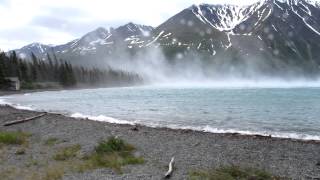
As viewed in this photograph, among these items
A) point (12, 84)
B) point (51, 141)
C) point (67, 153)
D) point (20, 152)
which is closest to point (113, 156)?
point (67, 153)

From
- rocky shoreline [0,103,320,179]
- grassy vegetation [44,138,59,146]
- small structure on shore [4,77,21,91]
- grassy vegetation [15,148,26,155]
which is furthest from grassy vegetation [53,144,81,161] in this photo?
small structure on shore [4,77,21,91]

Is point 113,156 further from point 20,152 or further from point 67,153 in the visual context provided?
point 20,152

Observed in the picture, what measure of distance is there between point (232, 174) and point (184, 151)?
7.07 meters

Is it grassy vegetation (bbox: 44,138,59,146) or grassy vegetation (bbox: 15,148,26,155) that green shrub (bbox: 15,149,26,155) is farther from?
grassy vegetation (bbox: 44,138,59,146)

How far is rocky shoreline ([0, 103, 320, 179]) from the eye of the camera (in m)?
21.5

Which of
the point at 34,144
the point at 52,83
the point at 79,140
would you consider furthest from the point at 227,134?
the point at 52,83

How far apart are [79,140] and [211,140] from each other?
1006 centimetres

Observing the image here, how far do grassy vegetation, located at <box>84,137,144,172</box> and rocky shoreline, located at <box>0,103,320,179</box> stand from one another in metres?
0.63

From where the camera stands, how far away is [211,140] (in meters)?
32.4

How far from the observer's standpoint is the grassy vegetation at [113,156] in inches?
889

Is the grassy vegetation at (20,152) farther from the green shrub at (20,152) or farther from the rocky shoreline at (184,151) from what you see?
the rocky shoreline at (184,151)

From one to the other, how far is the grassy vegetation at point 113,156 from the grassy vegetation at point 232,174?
411 centimetres

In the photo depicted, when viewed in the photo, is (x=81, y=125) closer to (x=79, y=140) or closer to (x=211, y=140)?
(x=79, y=140)

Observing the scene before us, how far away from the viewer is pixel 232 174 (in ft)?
67.3
